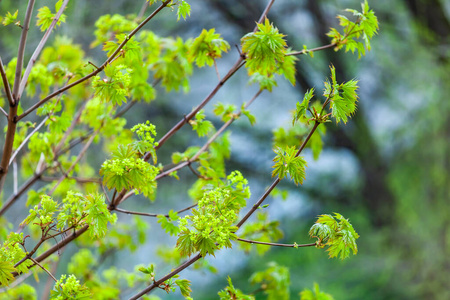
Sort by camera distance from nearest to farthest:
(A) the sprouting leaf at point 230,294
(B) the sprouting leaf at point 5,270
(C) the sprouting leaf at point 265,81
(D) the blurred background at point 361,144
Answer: (B) the sprouting leaf at point 5,270 < (A) the sprouting leaf at point 230,294 < (C) the sprouting leaf at point 265,81 < (D) the blurred background at point 361,144

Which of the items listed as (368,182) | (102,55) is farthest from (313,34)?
(102,55)

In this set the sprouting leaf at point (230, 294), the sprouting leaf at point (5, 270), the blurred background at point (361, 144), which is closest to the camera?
the sprouting leaf at point (5, 270)

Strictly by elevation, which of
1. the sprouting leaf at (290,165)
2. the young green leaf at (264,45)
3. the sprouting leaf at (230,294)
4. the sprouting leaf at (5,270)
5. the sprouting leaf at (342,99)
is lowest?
the sprouting leaf at (5,270)

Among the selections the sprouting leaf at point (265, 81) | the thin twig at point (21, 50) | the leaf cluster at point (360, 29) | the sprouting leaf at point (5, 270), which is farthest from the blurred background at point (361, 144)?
the sprouting leaf at point (5, 270)

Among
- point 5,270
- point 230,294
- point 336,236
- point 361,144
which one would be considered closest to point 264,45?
point 336,236

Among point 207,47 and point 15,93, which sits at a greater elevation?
point 207,47

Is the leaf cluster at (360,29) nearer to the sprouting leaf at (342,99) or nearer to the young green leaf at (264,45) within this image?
the young green leaf at (264,45)

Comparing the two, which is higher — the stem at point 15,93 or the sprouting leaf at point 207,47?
the sprouting leaf at point 207,47

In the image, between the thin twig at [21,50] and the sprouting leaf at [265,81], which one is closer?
the thin twig at [21,50]

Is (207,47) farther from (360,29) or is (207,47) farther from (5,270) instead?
(5,270)

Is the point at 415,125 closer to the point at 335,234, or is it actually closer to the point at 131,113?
the point at 131,113

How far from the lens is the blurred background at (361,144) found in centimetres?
289

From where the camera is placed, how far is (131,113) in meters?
3.28

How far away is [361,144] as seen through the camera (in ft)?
11.1
